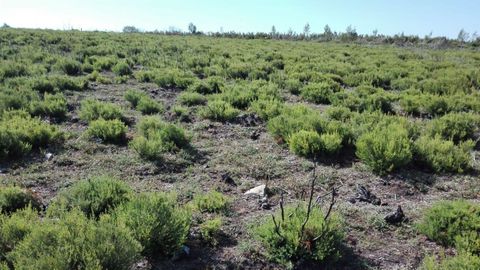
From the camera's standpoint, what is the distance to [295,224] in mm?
4430

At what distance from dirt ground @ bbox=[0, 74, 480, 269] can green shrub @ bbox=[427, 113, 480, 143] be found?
80 centimetres

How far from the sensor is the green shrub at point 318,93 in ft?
38.4

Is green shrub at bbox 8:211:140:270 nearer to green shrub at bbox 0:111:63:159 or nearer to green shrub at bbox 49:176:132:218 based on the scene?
green shrub at bbox 49:176:132:218

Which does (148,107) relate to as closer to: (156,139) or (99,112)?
(99,112)

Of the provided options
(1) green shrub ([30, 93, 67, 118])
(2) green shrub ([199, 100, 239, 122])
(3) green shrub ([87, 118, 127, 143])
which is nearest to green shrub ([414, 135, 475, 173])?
(2) green shrub ([199, 100, 239, 122])

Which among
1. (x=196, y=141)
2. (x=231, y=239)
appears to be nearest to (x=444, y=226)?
(x=231, y=239)

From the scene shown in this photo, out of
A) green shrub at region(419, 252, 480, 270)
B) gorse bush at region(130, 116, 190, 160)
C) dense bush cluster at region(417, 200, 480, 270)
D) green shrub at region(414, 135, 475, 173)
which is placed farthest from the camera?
gorse bush at region(130, 116, 190, 160)

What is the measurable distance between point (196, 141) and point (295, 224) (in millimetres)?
4110

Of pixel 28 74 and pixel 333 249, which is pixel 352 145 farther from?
pixel 28 74

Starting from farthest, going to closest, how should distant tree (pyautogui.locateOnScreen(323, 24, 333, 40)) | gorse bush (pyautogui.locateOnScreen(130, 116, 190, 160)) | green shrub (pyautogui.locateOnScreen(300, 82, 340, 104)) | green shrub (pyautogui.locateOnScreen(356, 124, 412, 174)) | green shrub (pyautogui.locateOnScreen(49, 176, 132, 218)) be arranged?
distant tree (pyautogui.locateOnScreen(323, 24, 333, 40)) → green shrub (pyautogui.locateOnScreen(300, 82, 340, 104)) → gorse bush (pyautogui.locateOnScreen(130, 116, 190, 160)) → green shrub (pyautogui.locateOnScreen(356, 124, 412, 174)) → green shrub (pyautogui.locateOnScreen(49, 176, 132, 218))

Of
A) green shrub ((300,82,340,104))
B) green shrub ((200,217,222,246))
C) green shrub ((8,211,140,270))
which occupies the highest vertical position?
green shrub ((300,82,340,104))

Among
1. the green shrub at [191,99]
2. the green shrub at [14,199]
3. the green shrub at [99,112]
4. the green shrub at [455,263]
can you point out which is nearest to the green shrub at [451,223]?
the green shrub at [455,263]

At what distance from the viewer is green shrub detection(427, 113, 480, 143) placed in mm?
8227

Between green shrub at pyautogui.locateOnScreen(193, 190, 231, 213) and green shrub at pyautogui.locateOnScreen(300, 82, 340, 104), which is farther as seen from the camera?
green shrub at pyautogui.locateOnScreen(300, 82, 340, 104)
